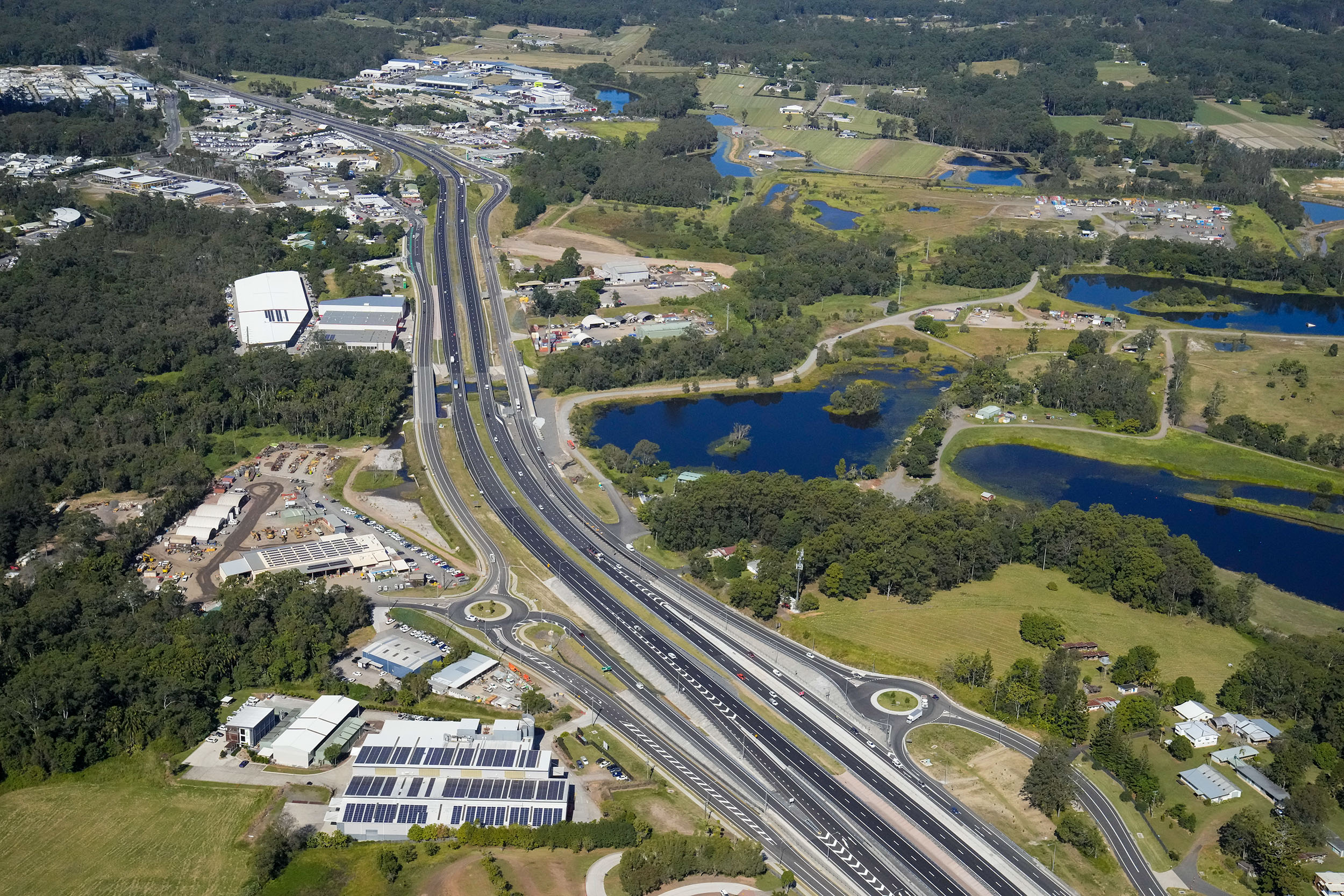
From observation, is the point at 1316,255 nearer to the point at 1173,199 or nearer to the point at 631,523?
the point at 1173,199

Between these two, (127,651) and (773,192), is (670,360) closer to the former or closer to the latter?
(127,651)

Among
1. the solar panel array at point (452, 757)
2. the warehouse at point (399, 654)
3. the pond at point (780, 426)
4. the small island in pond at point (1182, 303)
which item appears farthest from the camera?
A: the small island in pond at point (1182, 303)

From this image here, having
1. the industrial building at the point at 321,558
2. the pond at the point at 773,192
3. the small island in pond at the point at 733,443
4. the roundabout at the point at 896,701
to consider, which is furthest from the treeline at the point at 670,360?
the pond at the point at 773,192

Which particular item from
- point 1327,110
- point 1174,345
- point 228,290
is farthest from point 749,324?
point 1327,110

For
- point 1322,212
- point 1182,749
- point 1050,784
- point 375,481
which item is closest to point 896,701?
point 1050,784

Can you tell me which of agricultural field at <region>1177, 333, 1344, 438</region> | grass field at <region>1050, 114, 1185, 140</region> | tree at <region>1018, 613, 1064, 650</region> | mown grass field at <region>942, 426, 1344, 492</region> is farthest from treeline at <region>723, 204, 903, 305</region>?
grass field at <region>1050, 114, 1185, 140</region>

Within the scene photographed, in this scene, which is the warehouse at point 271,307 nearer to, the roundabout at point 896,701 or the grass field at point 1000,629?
the grass field at point 1000,629

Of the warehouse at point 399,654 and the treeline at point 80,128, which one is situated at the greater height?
the treeline at point 80,128
